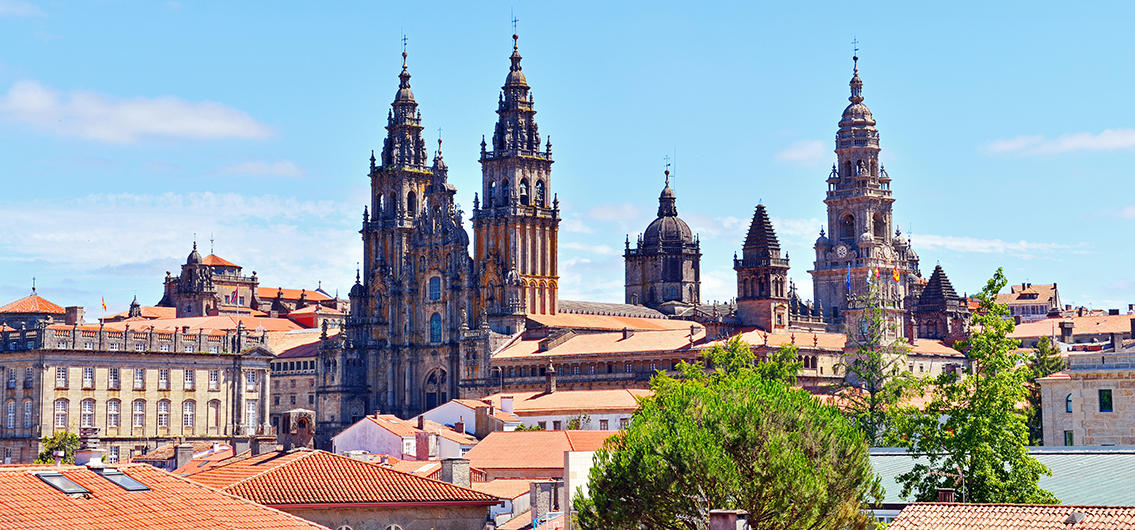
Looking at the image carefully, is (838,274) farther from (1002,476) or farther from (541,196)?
(1002,476)

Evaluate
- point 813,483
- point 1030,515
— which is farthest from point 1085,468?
point 1030,515

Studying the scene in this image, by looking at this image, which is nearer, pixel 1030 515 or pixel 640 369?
pixel 1030 515

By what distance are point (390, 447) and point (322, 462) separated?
46908mm

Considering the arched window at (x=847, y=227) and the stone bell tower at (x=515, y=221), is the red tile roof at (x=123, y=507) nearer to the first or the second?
the stone bell tower at (x=515, y=221)

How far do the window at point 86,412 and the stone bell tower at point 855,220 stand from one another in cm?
8718

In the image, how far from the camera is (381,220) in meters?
173

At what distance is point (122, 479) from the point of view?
37.3 meters

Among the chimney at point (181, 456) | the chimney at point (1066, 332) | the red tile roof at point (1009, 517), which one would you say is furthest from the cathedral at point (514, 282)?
the red tile roof at point (1009, 517)

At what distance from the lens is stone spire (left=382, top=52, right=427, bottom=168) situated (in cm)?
17375

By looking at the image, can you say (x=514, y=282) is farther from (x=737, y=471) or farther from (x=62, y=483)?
(x=62, y=483)

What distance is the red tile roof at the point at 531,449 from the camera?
8219cm

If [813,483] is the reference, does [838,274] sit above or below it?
above

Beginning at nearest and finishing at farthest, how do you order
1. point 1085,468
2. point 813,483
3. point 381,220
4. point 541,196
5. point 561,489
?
point 813,483 → point 1085,468 → point 561,489 → point 541,196 → point 381,220

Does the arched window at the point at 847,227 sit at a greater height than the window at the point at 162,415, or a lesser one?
greater
